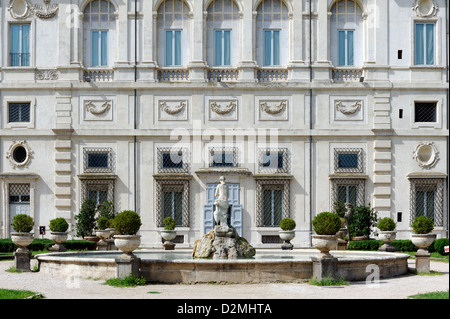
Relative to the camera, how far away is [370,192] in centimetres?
4138

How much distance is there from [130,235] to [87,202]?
18.5m

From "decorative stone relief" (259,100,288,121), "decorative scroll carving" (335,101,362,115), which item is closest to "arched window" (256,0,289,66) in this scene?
"decorative stone relief" (259,100,288,121)

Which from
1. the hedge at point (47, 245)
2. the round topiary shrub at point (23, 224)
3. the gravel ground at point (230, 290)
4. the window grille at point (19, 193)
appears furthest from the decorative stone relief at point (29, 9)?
the gravel ground at point (230, 290)

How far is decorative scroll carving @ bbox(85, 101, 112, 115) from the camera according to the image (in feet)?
136

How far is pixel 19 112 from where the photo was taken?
41.9 m

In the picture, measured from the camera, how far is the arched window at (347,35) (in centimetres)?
4247

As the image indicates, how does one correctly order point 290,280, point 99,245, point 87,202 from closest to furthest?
point 290,280 < point 99,245 < point 87,202

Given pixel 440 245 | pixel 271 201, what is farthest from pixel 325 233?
pixel 271 201

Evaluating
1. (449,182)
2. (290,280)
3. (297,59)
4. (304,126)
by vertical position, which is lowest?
(290,280)

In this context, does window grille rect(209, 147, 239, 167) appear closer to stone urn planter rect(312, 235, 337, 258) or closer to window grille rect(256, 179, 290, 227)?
window grille rect(256, 179, 290, 227)

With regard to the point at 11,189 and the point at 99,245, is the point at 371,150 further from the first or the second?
the point at 11,189

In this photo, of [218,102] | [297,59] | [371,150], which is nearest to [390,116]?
[371,150]

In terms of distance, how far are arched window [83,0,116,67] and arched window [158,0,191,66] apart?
2.50m

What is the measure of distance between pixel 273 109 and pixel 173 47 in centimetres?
616
